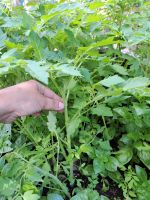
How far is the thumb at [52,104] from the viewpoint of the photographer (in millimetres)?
722

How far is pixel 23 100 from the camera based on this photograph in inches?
26.4

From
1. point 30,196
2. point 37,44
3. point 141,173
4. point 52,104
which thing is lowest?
point 141,173

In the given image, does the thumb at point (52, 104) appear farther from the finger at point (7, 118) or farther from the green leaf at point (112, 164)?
the green leaf at point (112, 164)

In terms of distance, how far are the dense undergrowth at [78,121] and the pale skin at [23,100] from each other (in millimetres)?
45

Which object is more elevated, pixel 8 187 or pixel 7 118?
pixel 7 118

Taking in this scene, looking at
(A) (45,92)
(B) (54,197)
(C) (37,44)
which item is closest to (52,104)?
(A) (45,92)

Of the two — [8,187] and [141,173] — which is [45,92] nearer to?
[8,187]

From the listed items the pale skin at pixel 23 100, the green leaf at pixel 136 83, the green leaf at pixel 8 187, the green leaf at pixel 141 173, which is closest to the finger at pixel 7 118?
the pale skin at pixel 23 100

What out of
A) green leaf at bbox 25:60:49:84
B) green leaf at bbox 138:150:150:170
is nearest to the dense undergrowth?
green leaf at bbox 138:150:150:170

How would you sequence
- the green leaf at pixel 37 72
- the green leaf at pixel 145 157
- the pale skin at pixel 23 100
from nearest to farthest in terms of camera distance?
1. the green leaf at pixel 37 72
2. the pale skin at pixel 23 100
3. the green leaf at pixel 145 157

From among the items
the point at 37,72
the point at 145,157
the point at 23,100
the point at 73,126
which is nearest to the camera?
the point at 37,72

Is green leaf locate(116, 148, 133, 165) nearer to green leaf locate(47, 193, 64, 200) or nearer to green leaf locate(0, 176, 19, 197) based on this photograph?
green leaf locate(47, 193, 64, 200)

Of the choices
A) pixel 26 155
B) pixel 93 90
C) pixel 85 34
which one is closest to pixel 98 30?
pixel 85 34

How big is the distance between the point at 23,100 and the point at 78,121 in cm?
18
